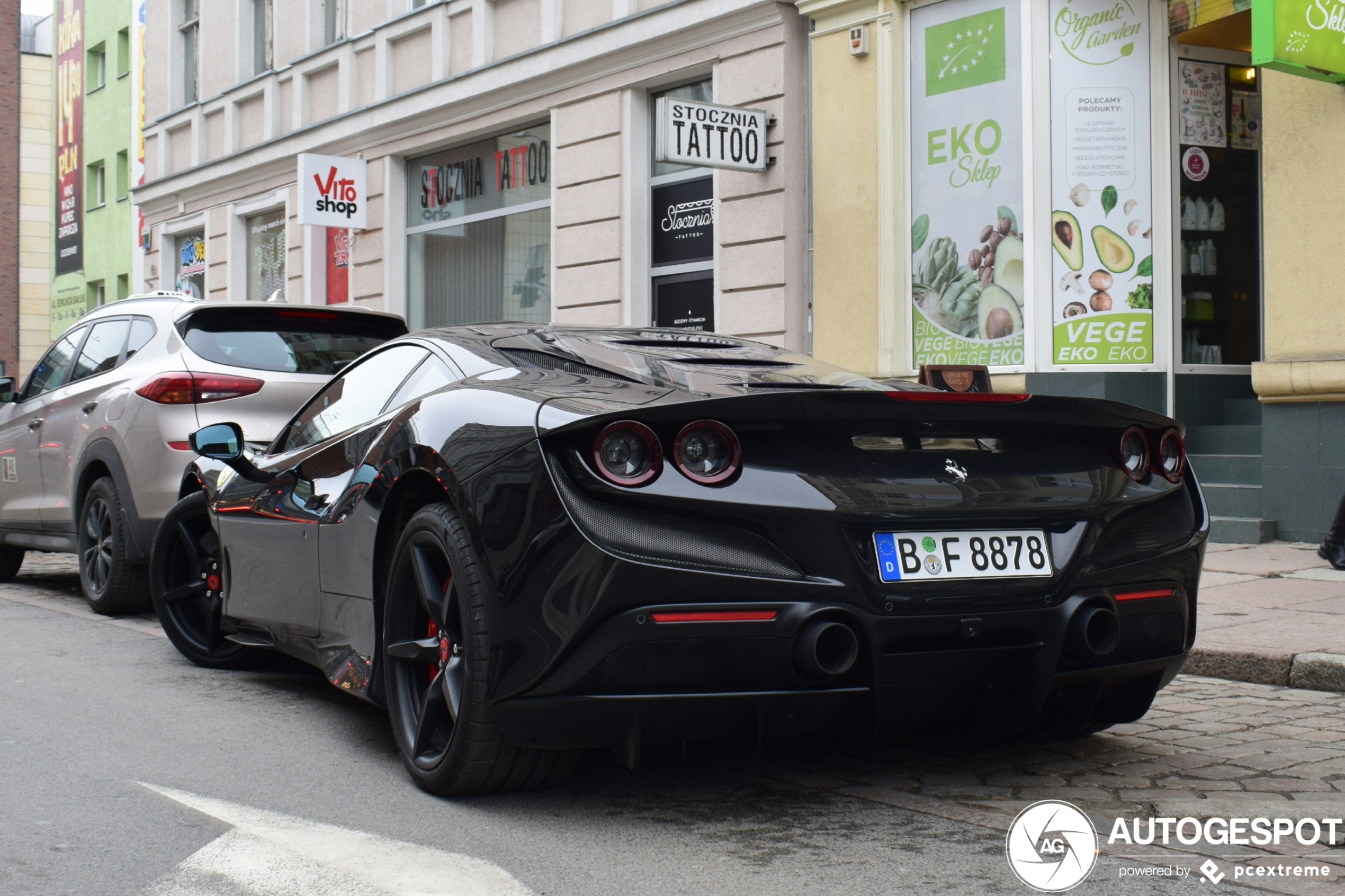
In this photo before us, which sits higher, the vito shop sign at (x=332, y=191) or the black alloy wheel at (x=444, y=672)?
the vito shop sign at (x=332, y=191)

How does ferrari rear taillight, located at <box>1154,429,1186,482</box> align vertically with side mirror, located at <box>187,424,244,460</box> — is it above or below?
below

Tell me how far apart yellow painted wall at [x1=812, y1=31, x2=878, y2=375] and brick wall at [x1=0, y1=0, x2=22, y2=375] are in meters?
42.7

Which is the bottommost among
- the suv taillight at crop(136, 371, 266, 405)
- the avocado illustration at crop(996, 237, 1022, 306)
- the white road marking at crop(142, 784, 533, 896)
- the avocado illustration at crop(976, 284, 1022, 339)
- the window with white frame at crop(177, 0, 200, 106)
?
the white road marking at crop(142, 784, 533, 896)

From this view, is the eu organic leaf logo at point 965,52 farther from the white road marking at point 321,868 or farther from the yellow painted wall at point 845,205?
the white road marking at point 321,868

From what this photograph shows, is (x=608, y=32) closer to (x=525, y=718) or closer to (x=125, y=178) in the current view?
(x=525, y=718)

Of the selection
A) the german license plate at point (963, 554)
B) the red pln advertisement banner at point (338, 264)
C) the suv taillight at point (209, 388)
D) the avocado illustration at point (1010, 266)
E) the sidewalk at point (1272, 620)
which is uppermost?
the red pln advertisement banner at point (338, 264)

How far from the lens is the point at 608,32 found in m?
15.1

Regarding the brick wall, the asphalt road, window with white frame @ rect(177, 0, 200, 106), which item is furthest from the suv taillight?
the brick wall

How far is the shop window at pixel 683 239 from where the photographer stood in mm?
14367

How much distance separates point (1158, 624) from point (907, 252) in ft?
29.9

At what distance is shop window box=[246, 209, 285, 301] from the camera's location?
21297 mm

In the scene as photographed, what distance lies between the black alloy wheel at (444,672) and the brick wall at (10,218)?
49.7 metres

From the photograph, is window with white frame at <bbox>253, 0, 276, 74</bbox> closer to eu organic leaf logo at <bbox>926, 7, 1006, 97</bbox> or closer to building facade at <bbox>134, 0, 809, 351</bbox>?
building facade at <bbox>134, 0, 809, 351</bbox>

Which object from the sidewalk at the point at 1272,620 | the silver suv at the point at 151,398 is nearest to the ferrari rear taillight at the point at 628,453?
the sidewalk at the point at 1272,620
